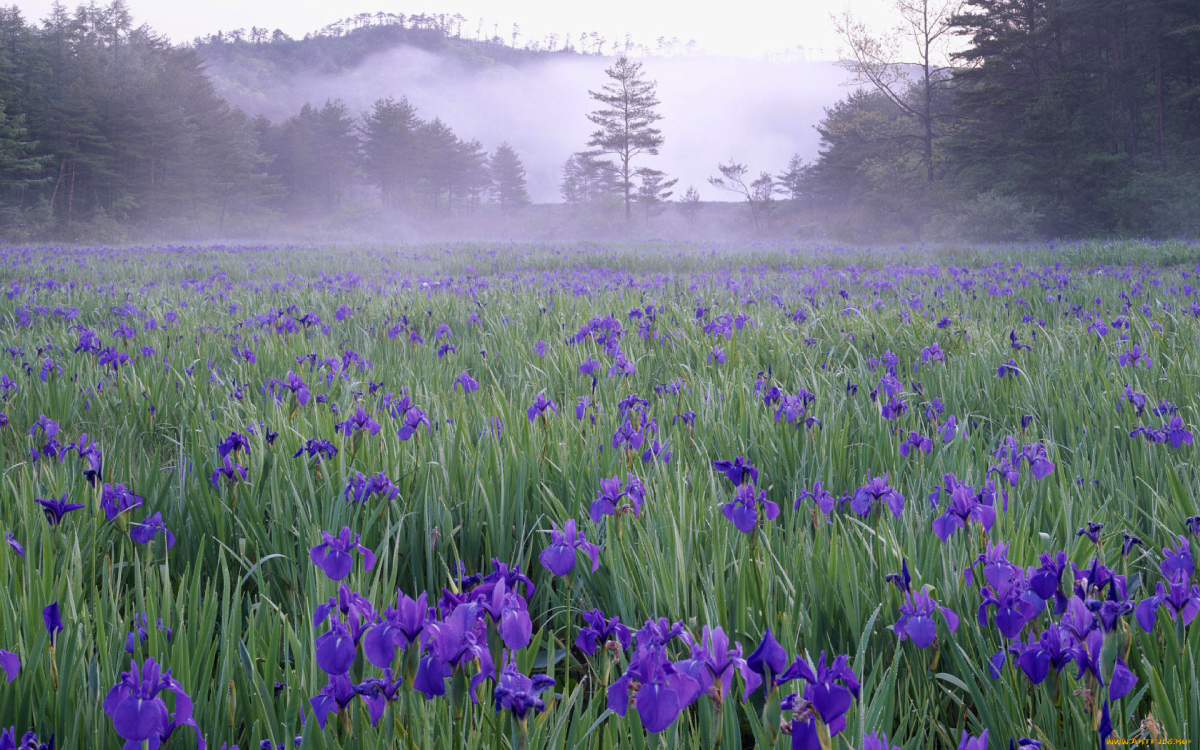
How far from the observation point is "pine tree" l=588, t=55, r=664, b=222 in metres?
53.0

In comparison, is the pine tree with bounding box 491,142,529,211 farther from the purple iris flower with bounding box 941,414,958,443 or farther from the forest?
the purple iris flower with bounding box 941,414,958,443

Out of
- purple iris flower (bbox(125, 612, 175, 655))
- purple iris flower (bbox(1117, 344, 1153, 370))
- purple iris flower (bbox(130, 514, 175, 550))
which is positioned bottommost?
purple iris flower (bbox(125, 612, 175, 655))

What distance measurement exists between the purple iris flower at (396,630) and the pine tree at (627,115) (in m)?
54.3

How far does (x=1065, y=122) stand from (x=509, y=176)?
65017mm

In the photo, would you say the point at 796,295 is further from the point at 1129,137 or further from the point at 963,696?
the point at 1129,137

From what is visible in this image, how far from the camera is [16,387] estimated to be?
2.93 m

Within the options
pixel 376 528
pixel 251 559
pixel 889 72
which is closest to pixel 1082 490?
pixel 376 528

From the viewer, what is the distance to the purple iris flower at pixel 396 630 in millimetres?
801

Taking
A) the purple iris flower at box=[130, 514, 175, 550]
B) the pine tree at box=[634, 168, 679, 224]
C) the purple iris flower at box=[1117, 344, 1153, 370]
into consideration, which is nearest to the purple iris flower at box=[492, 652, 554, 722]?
the purple iris flower at box=[130, 514, 175, 550]

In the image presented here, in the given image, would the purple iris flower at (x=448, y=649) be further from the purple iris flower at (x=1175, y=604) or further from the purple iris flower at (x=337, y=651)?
the purple iris flower at (x=1175, y=604)

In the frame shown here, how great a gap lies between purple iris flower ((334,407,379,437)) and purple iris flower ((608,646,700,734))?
1.59 m

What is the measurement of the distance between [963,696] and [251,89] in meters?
144

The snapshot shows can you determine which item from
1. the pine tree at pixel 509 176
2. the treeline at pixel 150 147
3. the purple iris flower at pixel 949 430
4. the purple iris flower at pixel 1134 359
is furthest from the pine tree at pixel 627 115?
the purple iris flower at pixel 949 430

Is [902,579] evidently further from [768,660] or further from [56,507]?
[56,507]
